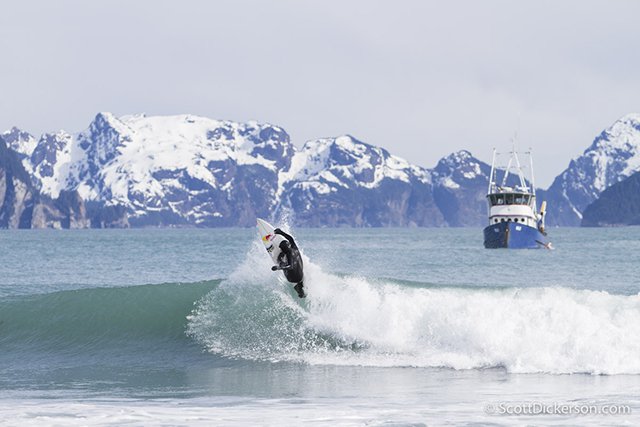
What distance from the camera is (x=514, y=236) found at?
9256 centimetres

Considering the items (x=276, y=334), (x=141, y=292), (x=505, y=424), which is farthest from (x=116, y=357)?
(x=505, y=424)

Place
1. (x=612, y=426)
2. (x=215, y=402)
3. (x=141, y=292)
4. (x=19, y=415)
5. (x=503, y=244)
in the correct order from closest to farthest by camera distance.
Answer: (x=612, y=426), (x=19, y=415), (x=215, y=402), (x=141, y=292), (x=503, y=244)

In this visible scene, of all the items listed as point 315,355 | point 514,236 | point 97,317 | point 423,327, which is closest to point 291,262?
point 315,355

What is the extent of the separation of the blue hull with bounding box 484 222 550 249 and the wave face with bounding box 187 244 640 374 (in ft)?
221

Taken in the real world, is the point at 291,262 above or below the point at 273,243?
below

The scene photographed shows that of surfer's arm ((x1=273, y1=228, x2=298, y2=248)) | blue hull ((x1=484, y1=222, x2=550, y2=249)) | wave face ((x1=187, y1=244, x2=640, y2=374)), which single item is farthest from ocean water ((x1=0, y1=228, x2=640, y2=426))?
blue hull ((x1=484, y1=222, x2=550, y2=249))

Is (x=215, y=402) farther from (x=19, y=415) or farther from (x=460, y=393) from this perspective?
(x=460, y=393)

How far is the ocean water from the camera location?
15875mm

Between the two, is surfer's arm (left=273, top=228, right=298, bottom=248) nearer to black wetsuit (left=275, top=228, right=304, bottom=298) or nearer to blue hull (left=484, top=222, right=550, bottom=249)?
black wetsuit (left=275, top=228, right=304, bottom=298)

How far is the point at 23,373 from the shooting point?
2158cm

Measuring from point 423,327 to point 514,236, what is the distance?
71.3 m

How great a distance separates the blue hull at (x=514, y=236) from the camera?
303 feet

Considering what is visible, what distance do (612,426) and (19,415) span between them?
9.97 metres

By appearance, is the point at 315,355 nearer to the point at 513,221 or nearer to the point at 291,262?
the point at 291,262
